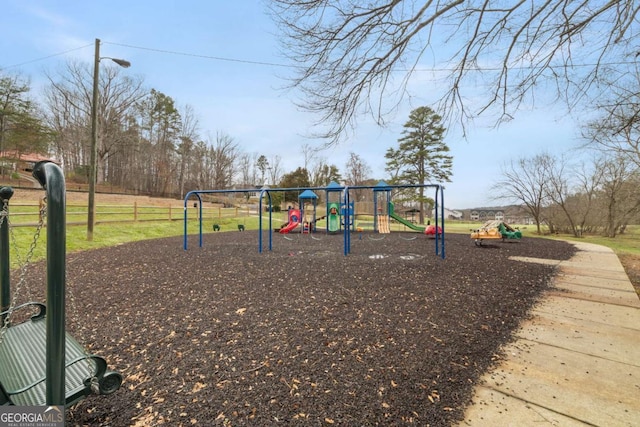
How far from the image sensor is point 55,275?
3.92 feet

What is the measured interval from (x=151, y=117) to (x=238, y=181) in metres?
14.3

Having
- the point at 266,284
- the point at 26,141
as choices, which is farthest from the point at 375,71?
the point at 26,141

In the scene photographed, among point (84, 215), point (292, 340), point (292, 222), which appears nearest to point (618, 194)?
point (292, 222)

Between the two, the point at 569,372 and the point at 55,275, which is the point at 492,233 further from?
the point at 55,275

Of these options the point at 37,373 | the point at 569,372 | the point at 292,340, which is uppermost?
the point at 37,373

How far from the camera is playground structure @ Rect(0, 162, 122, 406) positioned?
1203 mm

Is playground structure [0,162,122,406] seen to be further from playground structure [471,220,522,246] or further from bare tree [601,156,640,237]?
bare tree [601,156,640,237]

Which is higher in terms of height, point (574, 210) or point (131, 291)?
point (574, 210)

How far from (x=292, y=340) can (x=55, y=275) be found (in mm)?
2025

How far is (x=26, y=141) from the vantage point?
23.1 metres

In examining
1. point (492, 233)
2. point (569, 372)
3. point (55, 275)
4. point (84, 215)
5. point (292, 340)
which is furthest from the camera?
point (84, 215)

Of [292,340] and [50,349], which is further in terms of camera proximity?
[292,340]

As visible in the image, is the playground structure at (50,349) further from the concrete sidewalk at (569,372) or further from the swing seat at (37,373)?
the concrete sidewalk at (569,372)

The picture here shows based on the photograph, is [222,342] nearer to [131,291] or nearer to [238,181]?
[131,291]
